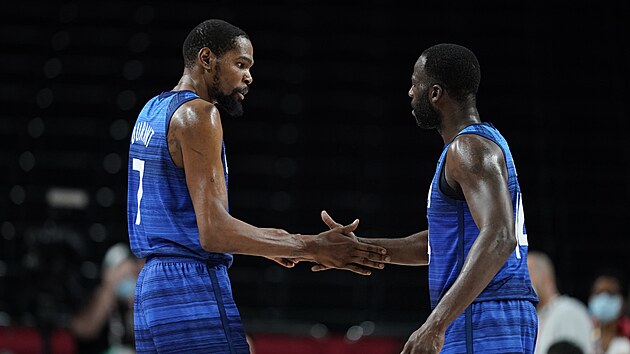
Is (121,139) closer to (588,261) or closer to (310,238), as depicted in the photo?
(588,261)

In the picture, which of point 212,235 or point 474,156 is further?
point 212,235

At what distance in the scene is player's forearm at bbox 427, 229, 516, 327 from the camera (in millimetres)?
3922

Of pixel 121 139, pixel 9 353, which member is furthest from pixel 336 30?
pixel 9 353

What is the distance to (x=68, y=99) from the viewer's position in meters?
12.8

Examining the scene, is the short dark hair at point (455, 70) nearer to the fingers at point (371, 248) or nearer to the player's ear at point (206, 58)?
the fingers at point (371, 248)

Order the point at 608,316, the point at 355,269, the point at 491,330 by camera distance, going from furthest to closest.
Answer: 1. the point at 608,316
2. the point at 355,269
3. the point at 491,330

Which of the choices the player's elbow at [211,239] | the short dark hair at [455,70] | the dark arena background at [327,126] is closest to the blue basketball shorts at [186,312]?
the player's elbow at [211,239]

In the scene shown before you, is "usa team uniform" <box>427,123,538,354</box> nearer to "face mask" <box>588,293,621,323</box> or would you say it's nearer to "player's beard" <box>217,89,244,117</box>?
"player's beard" <box>217,89,244,117</box>

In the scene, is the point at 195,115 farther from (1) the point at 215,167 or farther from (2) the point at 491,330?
(2) the point at 491,330

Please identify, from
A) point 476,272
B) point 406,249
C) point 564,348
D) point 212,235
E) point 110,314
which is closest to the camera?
point 476,272

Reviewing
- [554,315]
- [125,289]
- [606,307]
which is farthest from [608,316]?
[125,289]

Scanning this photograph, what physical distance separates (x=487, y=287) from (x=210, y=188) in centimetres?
123

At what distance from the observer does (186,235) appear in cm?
444

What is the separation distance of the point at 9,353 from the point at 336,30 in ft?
21.2
